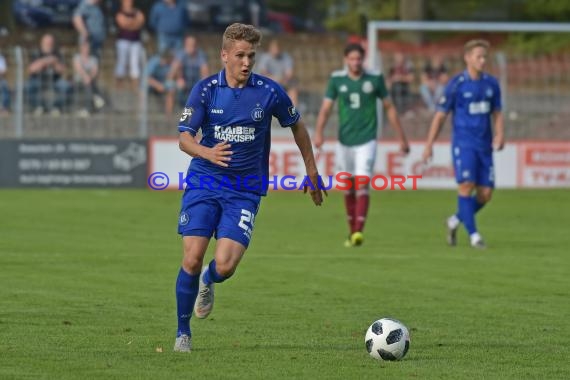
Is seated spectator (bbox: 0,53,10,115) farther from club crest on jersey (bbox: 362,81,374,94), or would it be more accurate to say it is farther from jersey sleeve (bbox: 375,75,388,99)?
jersey sleeve (bbox: 375,75,388,99)

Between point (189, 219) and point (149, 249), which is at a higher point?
point (189, 219)

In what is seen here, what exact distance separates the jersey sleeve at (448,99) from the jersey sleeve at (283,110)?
7.01 m

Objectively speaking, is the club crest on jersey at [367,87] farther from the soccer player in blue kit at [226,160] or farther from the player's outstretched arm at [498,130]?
the soccer player in blue kit at [226,160]

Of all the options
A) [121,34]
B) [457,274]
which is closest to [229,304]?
[457,274]

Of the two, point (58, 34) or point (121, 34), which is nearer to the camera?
point (121, 34)

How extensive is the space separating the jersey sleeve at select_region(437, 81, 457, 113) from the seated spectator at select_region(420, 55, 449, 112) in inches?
368

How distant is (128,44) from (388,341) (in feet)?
64.1

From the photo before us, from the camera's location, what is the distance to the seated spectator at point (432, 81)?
1008 inches

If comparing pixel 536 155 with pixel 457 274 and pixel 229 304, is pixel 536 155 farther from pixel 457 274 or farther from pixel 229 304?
pixel 229 304

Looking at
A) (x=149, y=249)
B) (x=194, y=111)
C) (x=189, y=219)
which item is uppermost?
(x=194, y=111)

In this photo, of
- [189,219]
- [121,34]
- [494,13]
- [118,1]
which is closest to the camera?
[189,219]

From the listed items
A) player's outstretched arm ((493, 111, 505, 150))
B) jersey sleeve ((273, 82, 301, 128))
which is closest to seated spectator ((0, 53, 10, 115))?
player's outstretched arm ((493, 111, 505, 150))

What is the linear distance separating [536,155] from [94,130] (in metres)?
7.74

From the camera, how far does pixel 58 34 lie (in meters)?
33.4
